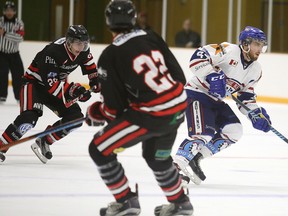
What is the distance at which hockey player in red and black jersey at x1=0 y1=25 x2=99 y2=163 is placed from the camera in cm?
572

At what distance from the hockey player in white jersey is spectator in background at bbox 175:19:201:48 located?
6.98 meters

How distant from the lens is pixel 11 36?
10.1m

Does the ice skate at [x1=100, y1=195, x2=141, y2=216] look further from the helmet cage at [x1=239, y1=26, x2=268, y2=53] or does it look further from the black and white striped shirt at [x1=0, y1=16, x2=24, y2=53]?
the black and white striped shirt at [x1=0, y1=16, x2=24, y2=53]

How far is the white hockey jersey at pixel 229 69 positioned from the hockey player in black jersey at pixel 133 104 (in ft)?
4.36

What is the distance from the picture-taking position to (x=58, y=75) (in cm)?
585

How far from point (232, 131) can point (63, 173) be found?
1.17 m

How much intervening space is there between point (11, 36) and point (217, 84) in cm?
551

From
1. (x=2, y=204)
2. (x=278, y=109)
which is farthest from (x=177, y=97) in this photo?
(x=278, y=109)

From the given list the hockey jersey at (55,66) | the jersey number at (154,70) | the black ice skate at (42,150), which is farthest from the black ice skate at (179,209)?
the black ice skate at (42,150)

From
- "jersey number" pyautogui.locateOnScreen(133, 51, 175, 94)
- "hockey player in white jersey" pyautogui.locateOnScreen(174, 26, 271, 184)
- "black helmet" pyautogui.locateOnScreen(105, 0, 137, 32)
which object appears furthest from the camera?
"hockey player in white jersey" pyautogui.locateOnScreen(174, 26, 271, 184)

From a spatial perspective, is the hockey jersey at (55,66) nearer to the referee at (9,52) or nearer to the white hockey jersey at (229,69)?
the white hockey jersey at (229,69)

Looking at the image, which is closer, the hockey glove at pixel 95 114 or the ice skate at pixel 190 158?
the hockey glove at pixel 95 114

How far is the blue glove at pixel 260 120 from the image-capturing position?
5160mm

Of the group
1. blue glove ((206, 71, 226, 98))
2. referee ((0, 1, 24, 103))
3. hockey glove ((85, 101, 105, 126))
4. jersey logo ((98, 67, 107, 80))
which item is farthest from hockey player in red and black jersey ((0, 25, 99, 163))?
referee ((0, 1, 24, 103))
